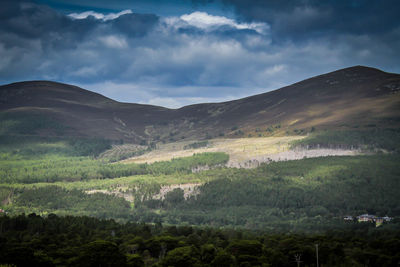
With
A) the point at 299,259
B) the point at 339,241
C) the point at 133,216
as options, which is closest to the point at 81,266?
the point at 299,259

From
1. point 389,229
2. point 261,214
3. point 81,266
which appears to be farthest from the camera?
point 261,214

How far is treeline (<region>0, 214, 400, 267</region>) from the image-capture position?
85.5m

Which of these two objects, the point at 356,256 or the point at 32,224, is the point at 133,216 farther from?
the point at 356,256

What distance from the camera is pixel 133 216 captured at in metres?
194

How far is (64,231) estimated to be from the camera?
124m

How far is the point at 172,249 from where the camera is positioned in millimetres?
105062

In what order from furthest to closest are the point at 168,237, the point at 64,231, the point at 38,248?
the point at 64,231
the point at 168,237
the point at 38,248

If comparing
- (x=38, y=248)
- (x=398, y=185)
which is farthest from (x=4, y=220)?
(x=398, y=185)

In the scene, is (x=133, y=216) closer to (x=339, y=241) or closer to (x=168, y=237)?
(x=168, y=237)

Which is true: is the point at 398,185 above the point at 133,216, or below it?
above

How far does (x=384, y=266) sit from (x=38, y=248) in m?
68.9

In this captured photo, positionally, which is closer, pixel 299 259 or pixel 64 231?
pixel 299 259

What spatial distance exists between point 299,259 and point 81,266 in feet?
135

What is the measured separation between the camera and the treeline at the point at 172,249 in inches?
3366
